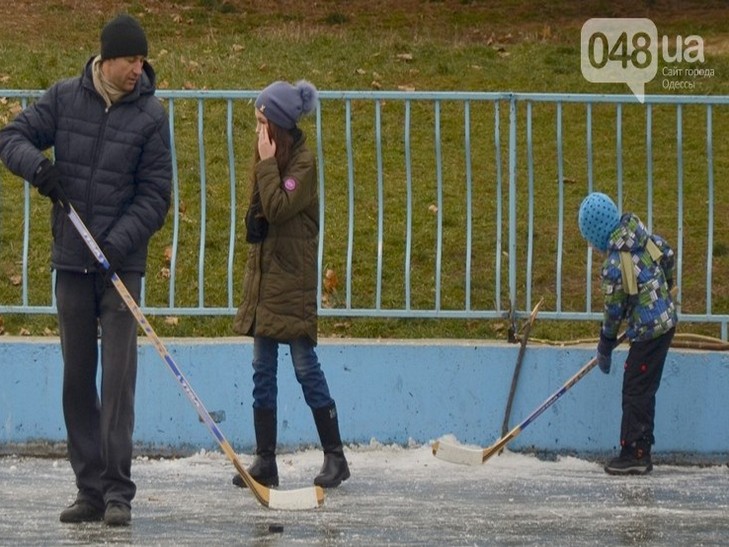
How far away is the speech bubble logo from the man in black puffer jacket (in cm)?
Answer: 818

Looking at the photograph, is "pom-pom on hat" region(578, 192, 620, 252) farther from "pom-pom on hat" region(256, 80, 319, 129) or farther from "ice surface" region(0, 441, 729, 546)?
"pom-pom on hat" region(256, 80, 319, 129)

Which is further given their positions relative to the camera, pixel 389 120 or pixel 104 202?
pixel 389 120

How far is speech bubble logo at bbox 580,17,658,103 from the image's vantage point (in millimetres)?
14820

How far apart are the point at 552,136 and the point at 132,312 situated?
4053 mm

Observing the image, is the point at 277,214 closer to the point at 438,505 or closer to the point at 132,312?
the point at 132,312

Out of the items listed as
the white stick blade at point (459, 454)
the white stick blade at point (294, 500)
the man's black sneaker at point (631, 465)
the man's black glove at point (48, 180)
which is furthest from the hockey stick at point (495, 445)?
the man's black glove at point (48, 180)

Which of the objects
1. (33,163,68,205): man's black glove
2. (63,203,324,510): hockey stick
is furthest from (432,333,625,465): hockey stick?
(33,163,68,205): man's black glove

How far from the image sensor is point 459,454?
787 centimetres

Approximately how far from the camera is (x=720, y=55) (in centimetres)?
1580

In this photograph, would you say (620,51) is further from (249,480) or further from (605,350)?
(249,480)

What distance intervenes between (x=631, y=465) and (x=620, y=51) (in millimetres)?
9390

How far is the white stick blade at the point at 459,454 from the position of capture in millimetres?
7863

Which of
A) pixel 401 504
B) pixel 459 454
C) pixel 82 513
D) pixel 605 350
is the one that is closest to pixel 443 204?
pixel 459 454

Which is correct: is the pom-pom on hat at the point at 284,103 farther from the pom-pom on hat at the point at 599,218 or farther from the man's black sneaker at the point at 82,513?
the man's black sneaker at the point at 82,513
